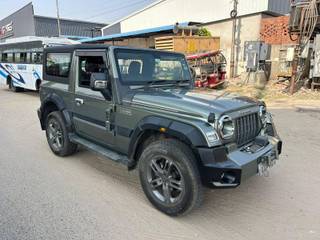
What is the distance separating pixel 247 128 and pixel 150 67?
1.68 metres

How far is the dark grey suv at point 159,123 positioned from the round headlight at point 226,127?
0.01 metres

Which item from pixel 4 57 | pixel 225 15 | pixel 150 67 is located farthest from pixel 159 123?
pixel 4 57

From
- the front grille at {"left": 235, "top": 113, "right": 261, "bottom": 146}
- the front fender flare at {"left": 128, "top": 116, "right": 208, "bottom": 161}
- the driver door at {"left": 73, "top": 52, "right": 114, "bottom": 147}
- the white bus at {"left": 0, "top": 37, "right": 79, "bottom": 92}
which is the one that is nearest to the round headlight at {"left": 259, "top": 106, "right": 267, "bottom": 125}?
the front grille at {"left": 235, "top": 113, "right": 261, "bottom": 146}

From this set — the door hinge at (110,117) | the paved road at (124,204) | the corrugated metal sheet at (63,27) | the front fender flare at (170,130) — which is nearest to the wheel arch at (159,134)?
the front fender flare at (170,130)

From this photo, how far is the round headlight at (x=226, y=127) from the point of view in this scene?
115 inches

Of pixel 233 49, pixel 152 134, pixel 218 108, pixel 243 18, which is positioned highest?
pixel 243 18

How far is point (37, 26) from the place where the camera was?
39.2m

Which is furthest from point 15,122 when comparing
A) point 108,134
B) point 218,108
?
point 218,108

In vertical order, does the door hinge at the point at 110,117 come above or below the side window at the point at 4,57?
below

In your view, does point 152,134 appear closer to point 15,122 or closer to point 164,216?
point 164,216

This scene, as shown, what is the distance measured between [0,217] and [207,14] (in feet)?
56.8

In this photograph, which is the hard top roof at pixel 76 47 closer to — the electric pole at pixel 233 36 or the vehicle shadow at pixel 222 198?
the vehicle shadow at pixel 222 198

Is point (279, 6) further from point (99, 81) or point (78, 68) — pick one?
point (99, 81)

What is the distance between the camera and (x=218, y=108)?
3.04 m
